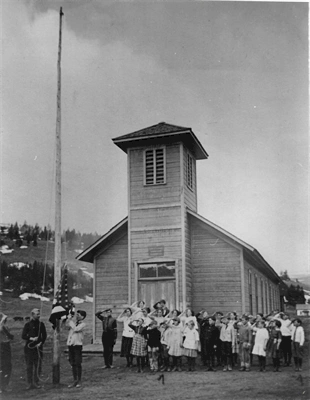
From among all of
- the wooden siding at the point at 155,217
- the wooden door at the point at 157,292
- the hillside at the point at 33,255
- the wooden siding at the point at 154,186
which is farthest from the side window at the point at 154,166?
the hillside at the point at 33,255

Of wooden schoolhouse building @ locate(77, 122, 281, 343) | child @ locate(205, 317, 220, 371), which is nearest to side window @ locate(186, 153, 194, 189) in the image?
wooden schoolhouse building @ locate(77, 122, 281, 343)

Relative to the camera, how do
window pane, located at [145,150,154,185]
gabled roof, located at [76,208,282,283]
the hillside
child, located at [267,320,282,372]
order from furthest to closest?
1. the hillside
2. window pane, located at [145,150,154,185]
3. gabled roof, located at [76,208,282,283]
4. child, located at [267,320,282,372]

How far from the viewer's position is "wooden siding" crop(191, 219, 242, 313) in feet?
55.7

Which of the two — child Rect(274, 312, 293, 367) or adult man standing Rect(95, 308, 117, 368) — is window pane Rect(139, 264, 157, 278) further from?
child Rect(274, 312, 293, 367)

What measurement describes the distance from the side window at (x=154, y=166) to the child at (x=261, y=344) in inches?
269

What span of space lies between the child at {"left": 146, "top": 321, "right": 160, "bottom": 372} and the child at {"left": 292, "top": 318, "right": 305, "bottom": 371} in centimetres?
377

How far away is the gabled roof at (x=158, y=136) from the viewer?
1736 centimetres

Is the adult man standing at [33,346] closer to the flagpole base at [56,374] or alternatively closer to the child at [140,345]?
the flagpole base at [56,374]

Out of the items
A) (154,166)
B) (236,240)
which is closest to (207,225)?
(236,240)

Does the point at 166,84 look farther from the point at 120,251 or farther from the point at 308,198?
the point at 120,251

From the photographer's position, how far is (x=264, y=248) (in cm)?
1695

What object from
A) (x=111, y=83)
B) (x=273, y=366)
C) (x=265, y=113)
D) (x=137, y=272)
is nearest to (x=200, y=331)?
(x=273, y=366)

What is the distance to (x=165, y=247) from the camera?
680 inches

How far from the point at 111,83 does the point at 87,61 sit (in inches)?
42.1
